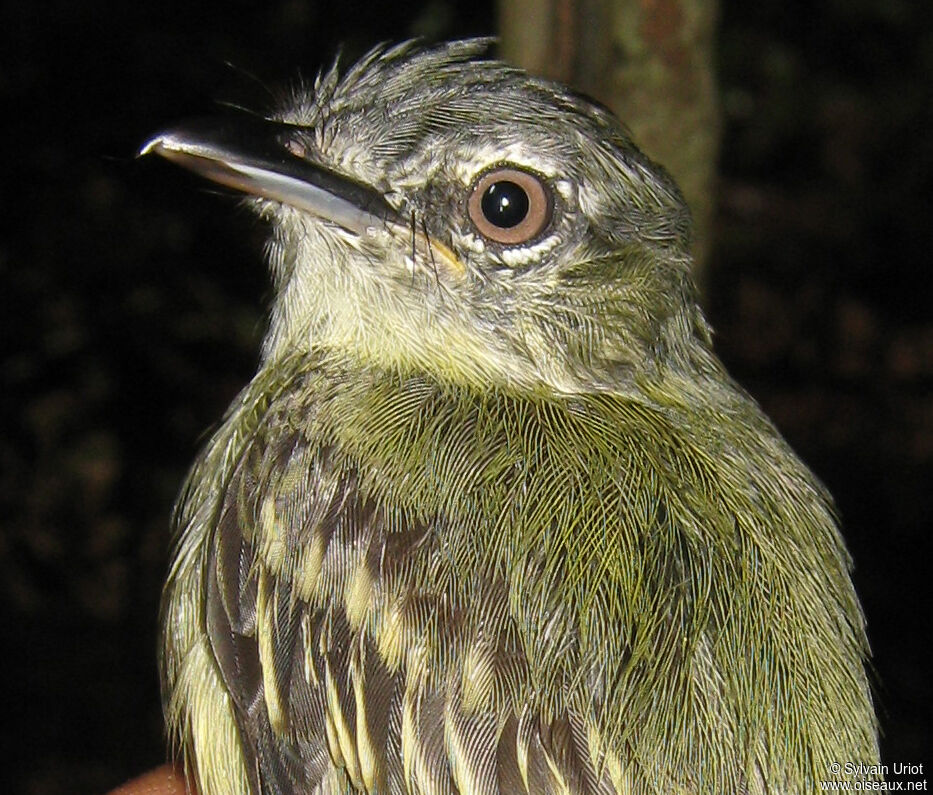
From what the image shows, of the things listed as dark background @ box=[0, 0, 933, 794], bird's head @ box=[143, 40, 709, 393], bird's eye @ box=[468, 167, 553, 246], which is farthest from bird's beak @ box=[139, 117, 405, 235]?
dark background @ box=[0, 0, 933, 794]

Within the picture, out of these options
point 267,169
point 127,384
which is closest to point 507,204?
point 267,169

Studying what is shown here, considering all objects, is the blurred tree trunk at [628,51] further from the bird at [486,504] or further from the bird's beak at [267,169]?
the bird's beak at [267,169]

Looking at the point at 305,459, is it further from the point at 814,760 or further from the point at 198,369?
the point at 198,369

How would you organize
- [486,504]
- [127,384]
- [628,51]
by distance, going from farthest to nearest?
[127,384]
[628,51]
[486,504]

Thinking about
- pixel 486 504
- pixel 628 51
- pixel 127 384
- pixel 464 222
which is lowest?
pixel 127 384

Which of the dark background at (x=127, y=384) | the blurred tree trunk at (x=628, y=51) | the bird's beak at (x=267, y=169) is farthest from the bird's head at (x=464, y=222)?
the dark background at (x=127, y=384)

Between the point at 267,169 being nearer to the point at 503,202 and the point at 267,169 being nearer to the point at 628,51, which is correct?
the point at 503,202

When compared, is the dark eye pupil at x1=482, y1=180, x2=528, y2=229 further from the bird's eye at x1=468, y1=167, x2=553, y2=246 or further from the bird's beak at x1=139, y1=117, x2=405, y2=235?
the bird's beak at x1=139, y1=117, x2=405, y2=235

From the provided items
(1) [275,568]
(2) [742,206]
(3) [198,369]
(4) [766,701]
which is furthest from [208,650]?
(2) [742,206]

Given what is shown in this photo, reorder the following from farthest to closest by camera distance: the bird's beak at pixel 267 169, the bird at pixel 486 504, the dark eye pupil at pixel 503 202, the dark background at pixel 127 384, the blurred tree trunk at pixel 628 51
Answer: the dark background at pixel 127 384
the blurred tree trunk at pixel 628 51
the dark eye pupil at pixel 503 202
the bird's beak at pixel 267 169
the bird at pixel 486 504
